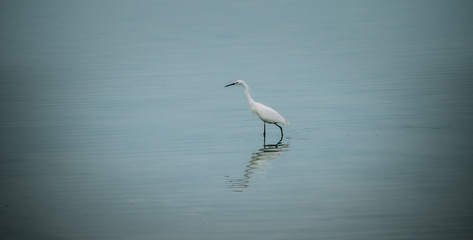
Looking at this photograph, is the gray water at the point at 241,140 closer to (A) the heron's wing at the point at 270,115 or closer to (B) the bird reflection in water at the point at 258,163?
(B) the bird reflection in water at the point at 258,163

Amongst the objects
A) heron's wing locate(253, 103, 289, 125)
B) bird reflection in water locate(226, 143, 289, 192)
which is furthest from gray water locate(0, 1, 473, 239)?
heron's wing locate(253, 103, 289, 125)

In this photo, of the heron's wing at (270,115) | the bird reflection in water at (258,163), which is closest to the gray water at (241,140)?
the bird reflection in water at (258,163)

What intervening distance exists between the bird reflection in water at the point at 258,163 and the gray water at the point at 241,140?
45 mm

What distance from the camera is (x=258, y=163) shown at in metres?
13.4

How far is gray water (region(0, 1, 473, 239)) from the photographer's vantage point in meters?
10.2

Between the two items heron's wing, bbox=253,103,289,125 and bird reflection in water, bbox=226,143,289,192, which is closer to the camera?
bird reflection in water, bbox=226,143,289,192

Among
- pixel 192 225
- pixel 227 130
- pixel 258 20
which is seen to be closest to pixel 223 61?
pixel 227 130

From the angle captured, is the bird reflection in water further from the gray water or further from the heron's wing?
the heron's wing

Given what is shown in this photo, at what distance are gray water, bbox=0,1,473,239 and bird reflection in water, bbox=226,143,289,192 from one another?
4 centimetres

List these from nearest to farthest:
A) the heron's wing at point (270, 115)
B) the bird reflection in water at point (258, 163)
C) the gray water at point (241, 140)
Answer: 1. the gray water at point (241, 140)
2. the bird reflection in water at point (258, 163)
3. the heron's wing at point (270, 115)

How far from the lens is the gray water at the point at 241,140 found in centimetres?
1025

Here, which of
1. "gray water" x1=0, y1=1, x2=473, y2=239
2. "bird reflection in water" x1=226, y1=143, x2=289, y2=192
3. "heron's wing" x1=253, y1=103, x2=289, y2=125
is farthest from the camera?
"heron's wing" x1=253, y1=103, x2=289, y2=125

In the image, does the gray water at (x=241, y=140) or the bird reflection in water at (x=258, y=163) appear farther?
the bird reflection in water at (x=258, y=163)

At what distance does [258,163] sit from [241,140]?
2.35 meters
